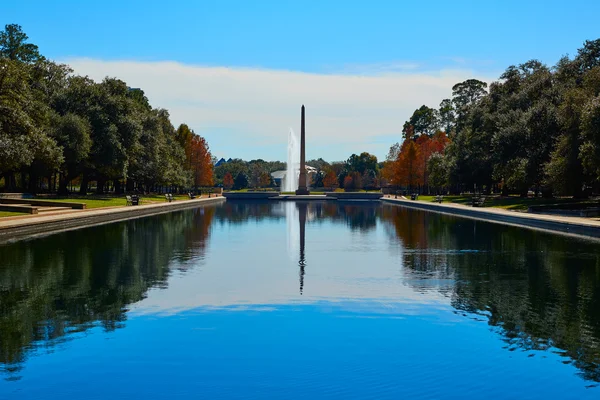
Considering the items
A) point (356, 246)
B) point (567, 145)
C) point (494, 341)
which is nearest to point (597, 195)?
point (567, 145)

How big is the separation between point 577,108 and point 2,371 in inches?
1698

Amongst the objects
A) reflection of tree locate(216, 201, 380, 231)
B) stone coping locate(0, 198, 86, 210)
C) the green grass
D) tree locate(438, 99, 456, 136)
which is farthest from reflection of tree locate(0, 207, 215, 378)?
tree locate(438, 99, 456, 136)

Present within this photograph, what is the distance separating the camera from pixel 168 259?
2272 cm

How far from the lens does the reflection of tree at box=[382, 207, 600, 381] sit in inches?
463

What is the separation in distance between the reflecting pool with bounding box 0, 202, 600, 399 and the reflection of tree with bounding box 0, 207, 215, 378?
55 mm

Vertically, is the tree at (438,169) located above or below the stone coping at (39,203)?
above

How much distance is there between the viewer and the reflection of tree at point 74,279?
12047 mm

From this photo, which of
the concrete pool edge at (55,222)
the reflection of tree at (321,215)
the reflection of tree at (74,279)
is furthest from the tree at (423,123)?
the reflection of tree at (74,279)

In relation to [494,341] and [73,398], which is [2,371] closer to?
[73,398]

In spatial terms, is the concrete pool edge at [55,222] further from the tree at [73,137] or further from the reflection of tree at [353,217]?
the reflection of tree at [353,217]

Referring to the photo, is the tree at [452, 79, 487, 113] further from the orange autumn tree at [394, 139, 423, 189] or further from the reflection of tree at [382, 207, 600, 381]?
the reflection of tree at [382, 207, 600, 381]

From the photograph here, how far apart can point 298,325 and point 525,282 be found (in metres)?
7.99

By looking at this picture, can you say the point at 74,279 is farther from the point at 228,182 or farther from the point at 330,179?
the point at 330,179

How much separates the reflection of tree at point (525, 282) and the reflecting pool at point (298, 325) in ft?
0.21
